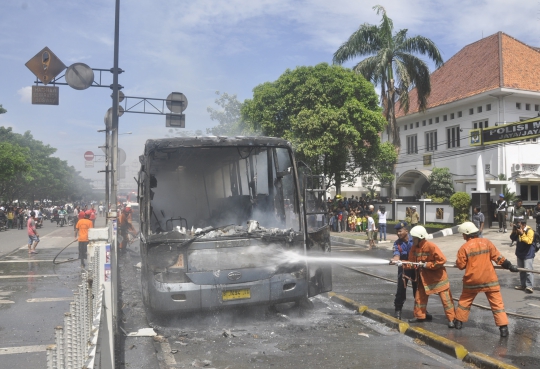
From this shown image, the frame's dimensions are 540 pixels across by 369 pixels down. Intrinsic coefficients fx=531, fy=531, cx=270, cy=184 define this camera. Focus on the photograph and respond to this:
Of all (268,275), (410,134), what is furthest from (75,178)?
(268,275)

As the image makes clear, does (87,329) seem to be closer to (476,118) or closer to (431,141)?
(476,118)

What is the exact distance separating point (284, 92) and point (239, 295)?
21061mm

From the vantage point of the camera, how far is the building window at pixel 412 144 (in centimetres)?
3838

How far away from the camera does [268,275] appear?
7750 millimetres

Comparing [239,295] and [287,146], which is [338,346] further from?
[287,146]

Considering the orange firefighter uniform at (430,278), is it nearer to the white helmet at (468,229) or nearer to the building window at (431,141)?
the white helmet at (468,229)

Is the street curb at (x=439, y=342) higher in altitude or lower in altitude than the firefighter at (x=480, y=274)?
lower

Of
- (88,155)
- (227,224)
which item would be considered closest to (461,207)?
(227,224)

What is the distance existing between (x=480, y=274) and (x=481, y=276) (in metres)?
0.03

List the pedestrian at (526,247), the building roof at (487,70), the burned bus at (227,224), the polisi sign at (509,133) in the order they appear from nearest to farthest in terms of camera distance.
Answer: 1. the burned bus at (227,224)
2. the pedestrian at (526,247)
3. the polisi sign at (509,133)
4. the building roof at (487,70)


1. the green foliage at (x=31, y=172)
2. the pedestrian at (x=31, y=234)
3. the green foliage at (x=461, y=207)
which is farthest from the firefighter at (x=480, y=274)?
the green foliage at (x=31, y=172)

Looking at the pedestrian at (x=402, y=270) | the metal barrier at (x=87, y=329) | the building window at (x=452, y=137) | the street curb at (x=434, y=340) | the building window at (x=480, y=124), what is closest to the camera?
the metal barrier at (x=87, y=329)

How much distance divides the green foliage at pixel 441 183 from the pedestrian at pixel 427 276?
85.9 ft

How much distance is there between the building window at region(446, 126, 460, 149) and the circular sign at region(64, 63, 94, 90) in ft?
79.6
